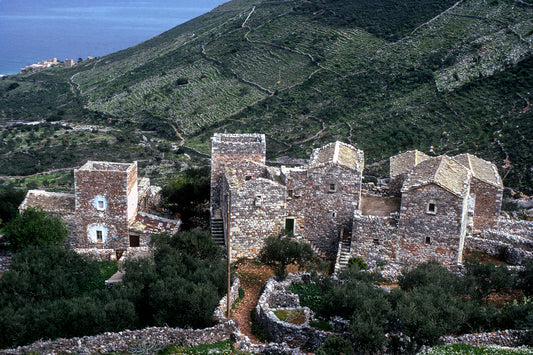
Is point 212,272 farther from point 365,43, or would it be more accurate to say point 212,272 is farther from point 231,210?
point 365,43

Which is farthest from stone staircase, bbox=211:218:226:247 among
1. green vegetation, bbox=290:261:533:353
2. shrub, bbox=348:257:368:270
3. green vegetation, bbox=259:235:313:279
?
shrub, bbox=348:257:368:270

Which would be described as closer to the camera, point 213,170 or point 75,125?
point 213,170

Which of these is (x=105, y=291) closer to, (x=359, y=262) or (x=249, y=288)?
(x=249, y=288)

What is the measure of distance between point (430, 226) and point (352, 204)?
3651 millimetres

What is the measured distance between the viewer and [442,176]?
22328mm

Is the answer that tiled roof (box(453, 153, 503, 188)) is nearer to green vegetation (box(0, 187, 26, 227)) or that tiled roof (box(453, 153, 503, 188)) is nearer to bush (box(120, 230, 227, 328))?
bush (box(120, 230, 227, 328))

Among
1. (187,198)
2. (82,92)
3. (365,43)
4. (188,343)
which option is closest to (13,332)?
(188,343)

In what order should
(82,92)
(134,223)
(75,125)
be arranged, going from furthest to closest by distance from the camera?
(82,92)
(75,125)
(134,223)

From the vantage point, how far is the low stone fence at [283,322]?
17.3 metres

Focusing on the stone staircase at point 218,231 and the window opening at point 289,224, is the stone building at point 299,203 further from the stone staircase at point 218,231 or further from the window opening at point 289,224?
the stone staircase at point 218,231

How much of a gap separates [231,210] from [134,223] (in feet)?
19.7

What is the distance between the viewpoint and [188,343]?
16.9 metres

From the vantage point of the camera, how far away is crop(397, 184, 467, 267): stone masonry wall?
71.6 ft

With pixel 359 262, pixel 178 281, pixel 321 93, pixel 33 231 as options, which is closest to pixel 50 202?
pixel 33 231
